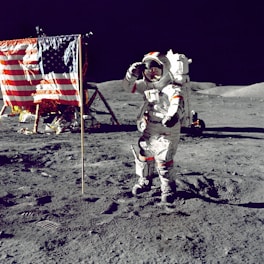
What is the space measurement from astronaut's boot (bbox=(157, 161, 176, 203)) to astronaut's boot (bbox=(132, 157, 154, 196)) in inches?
7.9

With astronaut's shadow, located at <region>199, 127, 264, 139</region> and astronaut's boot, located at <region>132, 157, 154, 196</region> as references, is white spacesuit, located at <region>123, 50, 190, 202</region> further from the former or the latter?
astronaut's shadow, located at <region>199, 127, 264, 139</region>

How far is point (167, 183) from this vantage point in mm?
4031

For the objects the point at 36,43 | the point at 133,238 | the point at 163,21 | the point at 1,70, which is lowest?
the point at 133,238

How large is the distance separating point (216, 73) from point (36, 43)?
10673 millimetres

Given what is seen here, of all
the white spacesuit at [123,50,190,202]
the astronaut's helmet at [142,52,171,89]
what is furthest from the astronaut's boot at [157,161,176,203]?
the astronaut's helmet at [142,52,171,89]

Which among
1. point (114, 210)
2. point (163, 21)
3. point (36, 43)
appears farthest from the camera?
point (163, 21)

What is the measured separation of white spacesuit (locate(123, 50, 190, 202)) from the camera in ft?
12.7

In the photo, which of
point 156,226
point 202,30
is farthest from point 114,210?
point 202,30

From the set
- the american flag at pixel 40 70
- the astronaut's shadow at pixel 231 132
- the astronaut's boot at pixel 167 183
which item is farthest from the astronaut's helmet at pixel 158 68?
the astronaut's shadow at pixel 231 132

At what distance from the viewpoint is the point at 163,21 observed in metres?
15.7

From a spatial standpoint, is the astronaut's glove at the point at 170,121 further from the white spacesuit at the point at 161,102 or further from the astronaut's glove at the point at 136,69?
the astronaut's glove at the point at 136,69

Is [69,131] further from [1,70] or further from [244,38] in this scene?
[244,38]

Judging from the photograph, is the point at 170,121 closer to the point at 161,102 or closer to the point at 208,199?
the point at 161,102

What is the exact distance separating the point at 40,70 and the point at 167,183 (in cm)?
276
